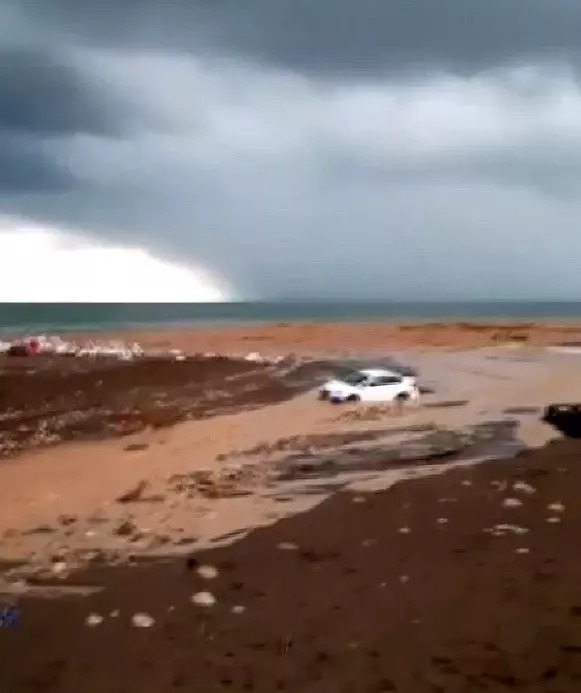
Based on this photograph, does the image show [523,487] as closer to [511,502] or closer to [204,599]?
[511,502]

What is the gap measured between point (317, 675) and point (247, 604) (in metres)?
1.67

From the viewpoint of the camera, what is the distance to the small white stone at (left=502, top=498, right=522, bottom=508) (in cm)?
1192

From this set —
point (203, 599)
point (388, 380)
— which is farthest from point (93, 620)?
point (388, 380)

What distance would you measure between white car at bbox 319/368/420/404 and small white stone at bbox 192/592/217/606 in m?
19.8

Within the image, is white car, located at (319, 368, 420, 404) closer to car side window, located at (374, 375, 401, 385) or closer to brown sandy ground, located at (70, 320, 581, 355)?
car side window, located at (374, 375, 401, 385)

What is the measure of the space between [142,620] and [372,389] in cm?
2124

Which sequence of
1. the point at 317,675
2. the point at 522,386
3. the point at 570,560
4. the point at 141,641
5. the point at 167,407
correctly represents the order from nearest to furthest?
the point at 317,675 < the point at 141,641 < the point at 570,560 < the point at 167,407 < the point at 522,386

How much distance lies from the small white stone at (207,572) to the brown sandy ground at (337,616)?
32mm

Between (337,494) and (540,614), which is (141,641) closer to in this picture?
(540,614)

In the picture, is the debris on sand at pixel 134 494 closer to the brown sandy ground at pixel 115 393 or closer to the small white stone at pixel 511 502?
the brown sandy ground at pixel 115 393

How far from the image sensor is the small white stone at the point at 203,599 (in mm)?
8273

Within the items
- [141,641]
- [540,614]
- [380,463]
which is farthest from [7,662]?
[380,463]

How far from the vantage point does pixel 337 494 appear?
1343 cm

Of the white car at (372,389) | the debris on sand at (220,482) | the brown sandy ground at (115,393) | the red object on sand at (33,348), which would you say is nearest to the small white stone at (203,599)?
the debris on sand at (220,482)
